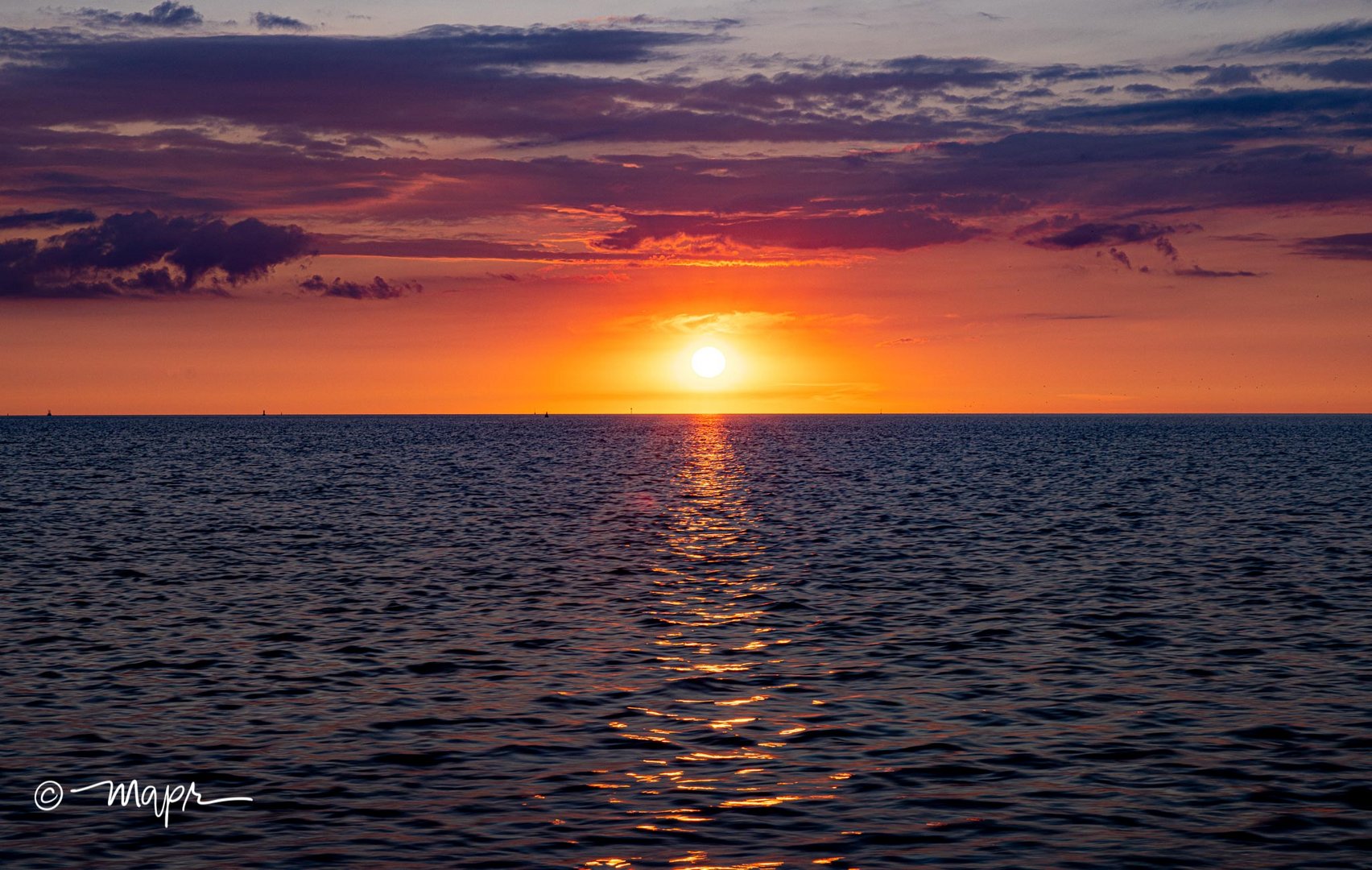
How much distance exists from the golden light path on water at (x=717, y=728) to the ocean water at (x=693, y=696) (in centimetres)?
10

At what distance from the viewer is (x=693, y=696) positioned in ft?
82.1

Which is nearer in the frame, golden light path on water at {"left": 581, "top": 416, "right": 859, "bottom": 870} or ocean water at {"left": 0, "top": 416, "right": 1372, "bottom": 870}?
ocean water at {"left": 0, "top": 416, "right": 1372, "bottom": 870}

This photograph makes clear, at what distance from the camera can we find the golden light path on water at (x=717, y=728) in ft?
57.6

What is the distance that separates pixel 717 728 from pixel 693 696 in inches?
101

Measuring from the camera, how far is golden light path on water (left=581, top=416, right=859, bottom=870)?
17.5 meters

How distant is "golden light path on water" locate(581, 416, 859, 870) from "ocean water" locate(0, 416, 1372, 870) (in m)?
0.10

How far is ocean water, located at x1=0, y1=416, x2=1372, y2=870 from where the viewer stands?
55.7 ft

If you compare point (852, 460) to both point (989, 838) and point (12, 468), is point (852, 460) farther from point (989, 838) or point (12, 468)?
point (989, 838)

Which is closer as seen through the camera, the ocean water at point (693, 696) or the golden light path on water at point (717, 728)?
the ocean water at point (693, 696)

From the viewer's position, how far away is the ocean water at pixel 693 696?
17.0 metres

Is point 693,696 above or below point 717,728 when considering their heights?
above

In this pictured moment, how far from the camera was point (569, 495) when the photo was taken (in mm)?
84125

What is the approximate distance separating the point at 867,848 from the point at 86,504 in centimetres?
6692

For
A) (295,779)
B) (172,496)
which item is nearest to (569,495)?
(172,496)
